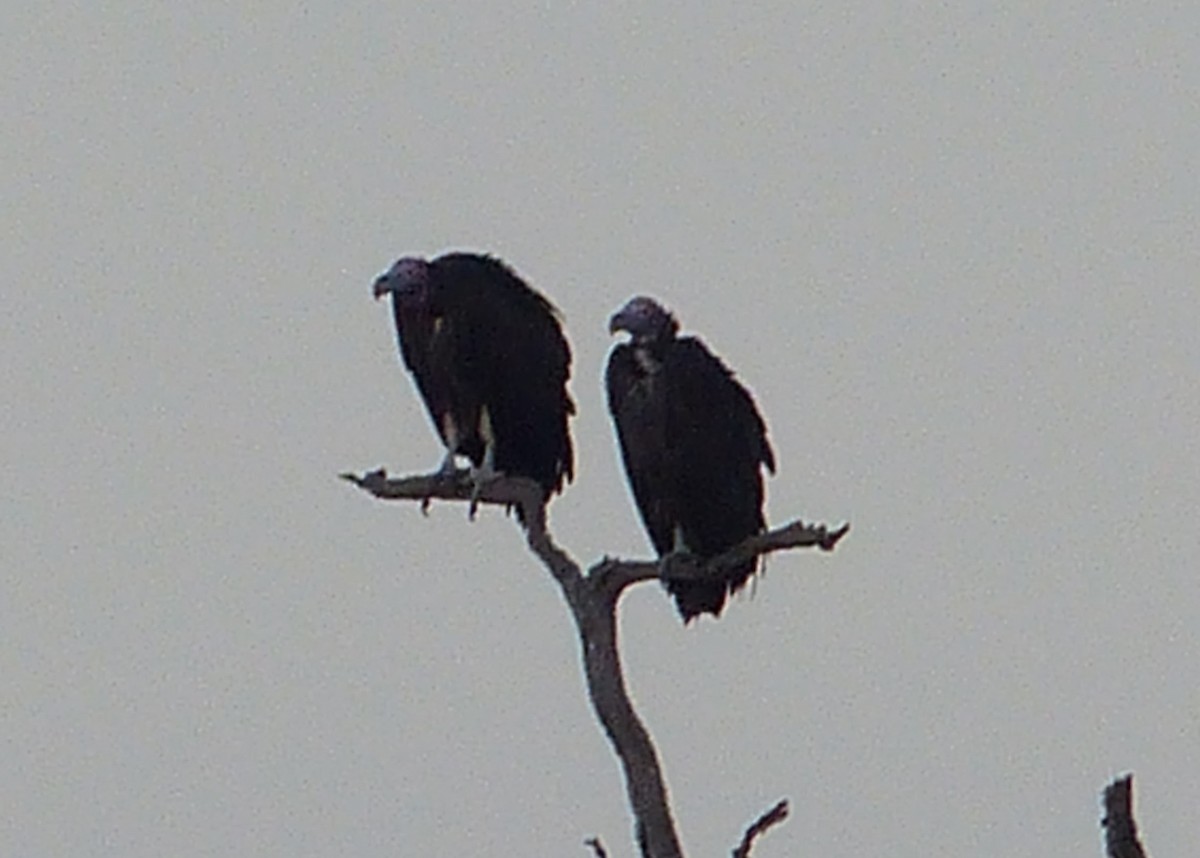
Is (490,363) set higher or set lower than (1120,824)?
higher

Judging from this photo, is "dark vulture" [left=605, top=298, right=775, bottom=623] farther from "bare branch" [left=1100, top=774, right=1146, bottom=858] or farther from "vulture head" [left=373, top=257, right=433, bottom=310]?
"bare branch" [left=1100, top=774, right=1146, bottom=858]

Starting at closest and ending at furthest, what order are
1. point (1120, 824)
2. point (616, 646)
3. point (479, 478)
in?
point (1120, 824)
point (616, 646)
point (479, 478)

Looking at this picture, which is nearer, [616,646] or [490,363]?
[616,646]

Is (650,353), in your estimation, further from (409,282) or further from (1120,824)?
(1120,824)

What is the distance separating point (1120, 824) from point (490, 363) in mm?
5307

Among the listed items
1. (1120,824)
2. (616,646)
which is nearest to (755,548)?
(616,646)

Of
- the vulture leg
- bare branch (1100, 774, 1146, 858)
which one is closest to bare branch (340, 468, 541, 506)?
the vulture leg

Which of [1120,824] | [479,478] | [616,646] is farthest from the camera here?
[479,478]

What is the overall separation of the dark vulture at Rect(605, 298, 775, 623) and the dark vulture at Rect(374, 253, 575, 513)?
1.67 feet

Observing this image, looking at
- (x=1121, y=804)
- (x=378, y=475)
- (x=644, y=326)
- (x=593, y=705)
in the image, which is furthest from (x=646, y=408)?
(x=1121, y=804)

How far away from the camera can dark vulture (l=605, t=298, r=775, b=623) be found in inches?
409

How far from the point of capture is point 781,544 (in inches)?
355

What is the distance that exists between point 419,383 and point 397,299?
296mm

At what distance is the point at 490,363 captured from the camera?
1099 centimetres
